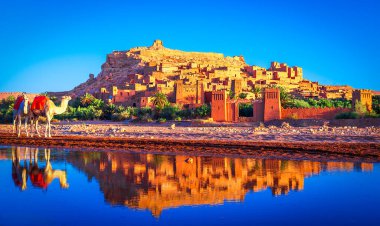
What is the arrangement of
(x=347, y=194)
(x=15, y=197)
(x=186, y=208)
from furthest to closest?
(x=347, y=194), (x=15, y=197), (x=186, y=208)

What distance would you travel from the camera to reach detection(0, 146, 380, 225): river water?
209 inches

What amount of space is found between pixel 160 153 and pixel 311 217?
298 inches

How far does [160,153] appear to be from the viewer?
496 inches

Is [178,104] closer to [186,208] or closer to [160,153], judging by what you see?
[160,153]

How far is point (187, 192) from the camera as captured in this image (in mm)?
6777

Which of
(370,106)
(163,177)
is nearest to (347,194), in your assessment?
(163,177)

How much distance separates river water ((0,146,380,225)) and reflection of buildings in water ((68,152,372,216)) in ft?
0.05

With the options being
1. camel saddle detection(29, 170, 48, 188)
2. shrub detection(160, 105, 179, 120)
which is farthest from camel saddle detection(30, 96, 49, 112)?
shrub detection(160, 105, 179, 120)

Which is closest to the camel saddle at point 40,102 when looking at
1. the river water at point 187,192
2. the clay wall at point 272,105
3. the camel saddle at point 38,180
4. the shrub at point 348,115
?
the river water at point 187,192

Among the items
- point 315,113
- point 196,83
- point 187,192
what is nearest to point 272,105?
point 315,113

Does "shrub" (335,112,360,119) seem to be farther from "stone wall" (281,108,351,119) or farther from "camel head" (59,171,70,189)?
"camel head" (59,171,70,189)

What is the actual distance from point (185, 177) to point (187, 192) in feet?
4.55

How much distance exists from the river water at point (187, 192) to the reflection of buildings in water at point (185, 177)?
0.02m

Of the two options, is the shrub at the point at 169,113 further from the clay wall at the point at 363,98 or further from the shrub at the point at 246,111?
the clay wall at the point at 363,98
